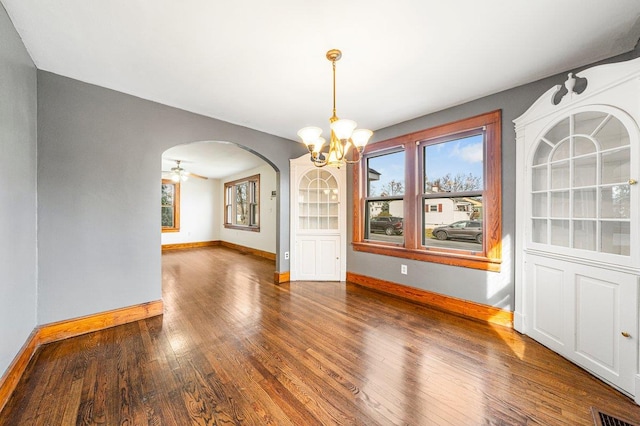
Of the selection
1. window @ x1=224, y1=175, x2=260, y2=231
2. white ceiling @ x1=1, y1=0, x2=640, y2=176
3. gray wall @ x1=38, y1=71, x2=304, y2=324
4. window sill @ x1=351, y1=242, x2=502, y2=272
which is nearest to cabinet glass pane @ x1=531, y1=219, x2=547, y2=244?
window sill @ x1=351, y1=242, x2=502, y2=272

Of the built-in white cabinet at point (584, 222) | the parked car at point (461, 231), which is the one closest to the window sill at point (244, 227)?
the parked car at point (461, 231)

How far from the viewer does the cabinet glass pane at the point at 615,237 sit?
5.72 feet

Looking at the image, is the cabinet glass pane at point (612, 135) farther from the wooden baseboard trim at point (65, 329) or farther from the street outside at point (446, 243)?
the wooden baseboard trim at point (65, 329)

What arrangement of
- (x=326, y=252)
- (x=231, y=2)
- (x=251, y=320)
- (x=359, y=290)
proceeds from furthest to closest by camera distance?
(x=326, y=252)
(x=359, y=290)
(x=251, y=320)
(x=231, y=2)

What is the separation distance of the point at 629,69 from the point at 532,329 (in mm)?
2241

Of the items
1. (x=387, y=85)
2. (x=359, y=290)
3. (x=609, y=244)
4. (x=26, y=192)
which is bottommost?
(x=359, y=290)

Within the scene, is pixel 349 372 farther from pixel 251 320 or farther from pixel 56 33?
pixel 56 33

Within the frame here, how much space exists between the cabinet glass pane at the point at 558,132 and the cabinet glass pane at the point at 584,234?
0.77 metres

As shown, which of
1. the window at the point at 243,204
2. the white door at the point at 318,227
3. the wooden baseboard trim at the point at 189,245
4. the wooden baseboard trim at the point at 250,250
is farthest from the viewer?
the wooden baseboard trim at the point at 189,245

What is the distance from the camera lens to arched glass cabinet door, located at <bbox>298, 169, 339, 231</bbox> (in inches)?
173

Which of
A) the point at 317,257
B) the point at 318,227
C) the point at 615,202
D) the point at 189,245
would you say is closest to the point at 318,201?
the point at 318,227

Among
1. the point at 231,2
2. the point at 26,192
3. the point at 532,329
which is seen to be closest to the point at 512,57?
Answer: the point at 231,2

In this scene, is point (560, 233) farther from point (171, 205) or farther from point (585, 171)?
point (171, 205)

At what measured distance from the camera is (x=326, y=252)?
14.2 ft
